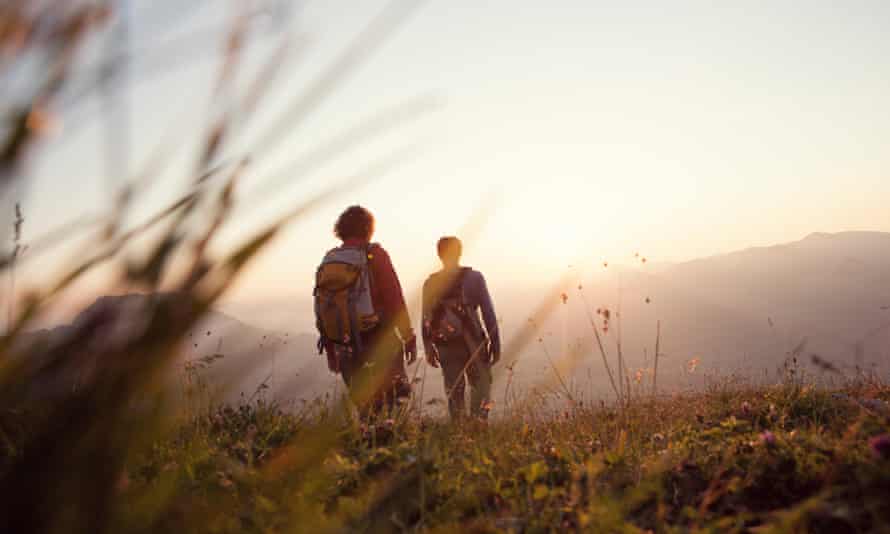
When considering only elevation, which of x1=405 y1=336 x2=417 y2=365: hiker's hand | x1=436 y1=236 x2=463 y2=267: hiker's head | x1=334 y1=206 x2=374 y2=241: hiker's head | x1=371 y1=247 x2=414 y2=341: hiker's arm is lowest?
x1=405 y1=336 x2=417 y2=365: hiker's hand

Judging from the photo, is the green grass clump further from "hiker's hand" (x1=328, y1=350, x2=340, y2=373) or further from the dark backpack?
the dark backpack

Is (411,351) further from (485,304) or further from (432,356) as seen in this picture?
(485,304)

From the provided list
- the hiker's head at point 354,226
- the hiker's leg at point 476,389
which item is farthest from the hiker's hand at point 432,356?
the hiker's head at point 354,226

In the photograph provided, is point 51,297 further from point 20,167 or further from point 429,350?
point 429,350

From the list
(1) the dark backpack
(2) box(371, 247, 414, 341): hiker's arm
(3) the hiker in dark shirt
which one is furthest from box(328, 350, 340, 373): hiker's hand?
(1) the dark backpack

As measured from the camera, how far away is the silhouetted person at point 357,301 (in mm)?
5992

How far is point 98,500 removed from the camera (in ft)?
2.47

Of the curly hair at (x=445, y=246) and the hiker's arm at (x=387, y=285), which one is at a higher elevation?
the curly hair at (x=445, y=246)

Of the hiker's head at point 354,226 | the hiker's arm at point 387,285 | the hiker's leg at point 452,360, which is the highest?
the hiker's head at point 354,226

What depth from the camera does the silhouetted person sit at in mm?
5992

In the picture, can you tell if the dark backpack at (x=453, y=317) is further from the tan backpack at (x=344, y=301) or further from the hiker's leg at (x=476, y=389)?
the tan backpack at (x=344, y=301)

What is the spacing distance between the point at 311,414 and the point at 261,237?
3.73 m

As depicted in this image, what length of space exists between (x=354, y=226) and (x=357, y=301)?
0.84m

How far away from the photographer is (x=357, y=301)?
6086 millimetres
